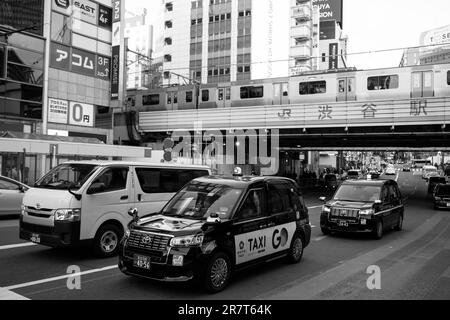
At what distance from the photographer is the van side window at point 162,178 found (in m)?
9.72

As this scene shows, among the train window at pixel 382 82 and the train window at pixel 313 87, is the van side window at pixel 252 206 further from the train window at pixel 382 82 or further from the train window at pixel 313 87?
the train window at pixel 313 87

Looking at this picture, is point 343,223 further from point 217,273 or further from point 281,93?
point 281,93

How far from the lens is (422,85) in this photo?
82.1 ft

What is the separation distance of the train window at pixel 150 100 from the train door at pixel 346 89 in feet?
52.0

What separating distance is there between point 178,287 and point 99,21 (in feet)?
89.2

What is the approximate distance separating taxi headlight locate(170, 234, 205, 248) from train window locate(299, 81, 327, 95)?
77.2 feet

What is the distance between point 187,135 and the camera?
1499 inches

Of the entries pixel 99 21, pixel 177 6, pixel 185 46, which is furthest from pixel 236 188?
pixel 177 6

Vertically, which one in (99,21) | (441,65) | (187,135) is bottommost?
(187,135)

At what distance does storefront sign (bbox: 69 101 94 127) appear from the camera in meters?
28.2

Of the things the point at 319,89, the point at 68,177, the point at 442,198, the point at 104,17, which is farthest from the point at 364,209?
the point at 104,17

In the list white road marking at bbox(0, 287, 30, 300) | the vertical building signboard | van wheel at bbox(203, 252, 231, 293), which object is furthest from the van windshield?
the vertical building signboard

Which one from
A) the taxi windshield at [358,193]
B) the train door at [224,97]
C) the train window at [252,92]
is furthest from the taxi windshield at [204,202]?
the train door at [224,97]

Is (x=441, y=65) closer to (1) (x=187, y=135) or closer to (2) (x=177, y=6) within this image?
(1) (x=187, y=135)
